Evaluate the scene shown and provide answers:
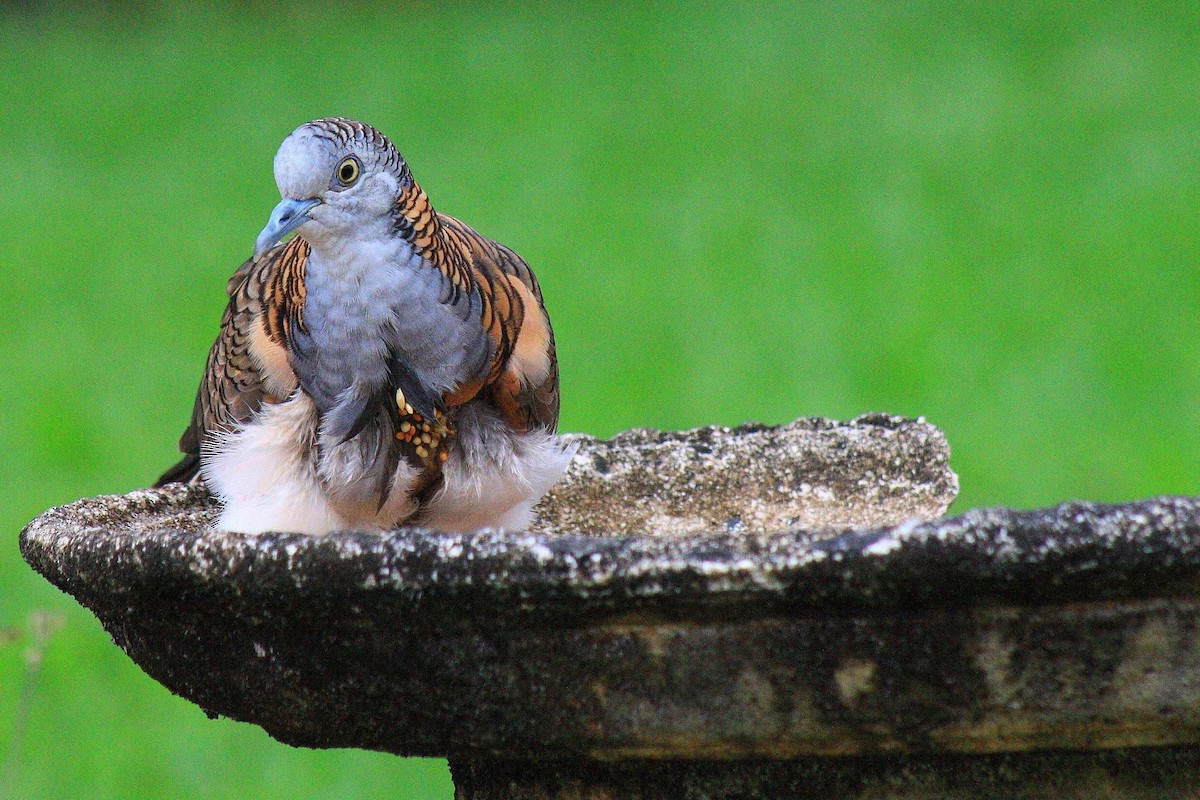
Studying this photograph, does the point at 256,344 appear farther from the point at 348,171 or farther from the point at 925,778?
the point at 925,778

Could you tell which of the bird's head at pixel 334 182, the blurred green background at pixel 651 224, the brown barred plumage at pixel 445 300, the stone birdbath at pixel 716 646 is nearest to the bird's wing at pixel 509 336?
the brown barred plumage at pixel 445 300

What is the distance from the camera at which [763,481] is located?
2816 mm

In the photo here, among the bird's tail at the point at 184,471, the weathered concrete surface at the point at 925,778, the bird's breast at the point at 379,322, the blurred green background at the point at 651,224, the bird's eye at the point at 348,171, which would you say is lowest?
the weathered concrete surface at the point at 925,778

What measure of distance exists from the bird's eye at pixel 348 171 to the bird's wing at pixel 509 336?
0.20m

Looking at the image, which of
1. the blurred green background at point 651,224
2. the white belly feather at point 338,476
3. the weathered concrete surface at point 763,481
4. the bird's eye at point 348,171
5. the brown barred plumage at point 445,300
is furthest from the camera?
the blurred green background at point 651,224

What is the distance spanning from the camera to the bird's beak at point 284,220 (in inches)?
83.9

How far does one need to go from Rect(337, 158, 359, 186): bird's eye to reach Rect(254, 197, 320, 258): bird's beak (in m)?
0.05

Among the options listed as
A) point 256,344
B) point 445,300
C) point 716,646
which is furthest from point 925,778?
point 256,344

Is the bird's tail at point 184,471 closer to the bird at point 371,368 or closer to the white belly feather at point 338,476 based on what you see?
the bird at point 371,368

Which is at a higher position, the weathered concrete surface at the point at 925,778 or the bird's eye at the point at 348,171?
the bird's eye at the point at 348,171

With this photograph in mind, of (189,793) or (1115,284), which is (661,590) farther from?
(1115,284)

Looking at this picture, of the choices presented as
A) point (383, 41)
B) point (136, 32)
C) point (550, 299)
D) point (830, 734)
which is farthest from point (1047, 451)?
point (136, 32)

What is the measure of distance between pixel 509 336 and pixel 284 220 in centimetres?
51

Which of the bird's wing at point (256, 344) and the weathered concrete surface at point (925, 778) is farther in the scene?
the bird's wing at point (256, 344)
